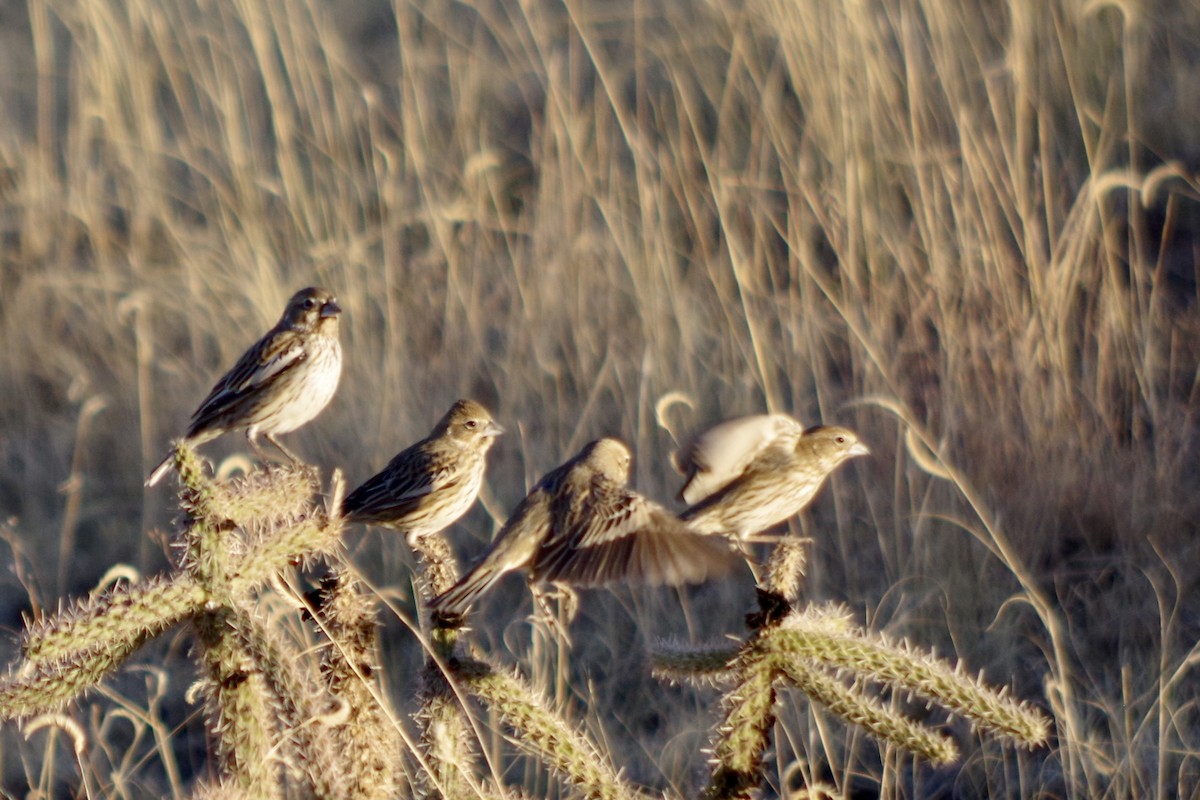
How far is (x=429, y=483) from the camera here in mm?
4418

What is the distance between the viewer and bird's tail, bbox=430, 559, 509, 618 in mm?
2902

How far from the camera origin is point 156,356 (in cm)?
805

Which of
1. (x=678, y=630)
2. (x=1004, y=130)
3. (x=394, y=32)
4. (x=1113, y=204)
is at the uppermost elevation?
(x=394, y=32)

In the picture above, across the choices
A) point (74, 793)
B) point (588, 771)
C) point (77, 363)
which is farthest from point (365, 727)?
point (77, 363)

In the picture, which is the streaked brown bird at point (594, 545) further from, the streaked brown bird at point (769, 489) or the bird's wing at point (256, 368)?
the bird's wing at point (256, 368)

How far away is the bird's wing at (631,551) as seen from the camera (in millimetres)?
2971

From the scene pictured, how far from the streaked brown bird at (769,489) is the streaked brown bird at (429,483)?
71 centimetres

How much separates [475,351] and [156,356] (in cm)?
206

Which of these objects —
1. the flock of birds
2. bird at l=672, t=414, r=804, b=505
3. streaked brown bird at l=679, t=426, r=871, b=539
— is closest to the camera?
the flock of birds

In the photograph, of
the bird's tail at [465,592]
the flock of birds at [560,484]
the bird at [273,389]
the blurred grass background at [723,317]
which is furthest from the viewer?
the blurred grass background at [723,317]

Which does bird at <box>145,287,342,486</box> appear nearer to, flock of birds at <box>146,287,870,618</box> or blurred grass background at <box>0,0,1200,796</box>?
flock of birds at <box>146,287,870,618</box>

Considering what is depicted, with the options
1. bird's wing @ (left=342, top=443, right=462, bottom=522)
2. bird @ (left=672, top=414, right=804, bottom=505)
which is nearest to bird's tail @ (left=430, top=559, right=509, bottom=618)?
bird @ (left=672, top=414, right=804, bottom=505)

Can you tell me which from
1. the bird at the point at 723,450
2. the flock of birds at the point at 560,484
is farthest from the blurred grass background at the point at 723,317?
the bird at the point at 723,450

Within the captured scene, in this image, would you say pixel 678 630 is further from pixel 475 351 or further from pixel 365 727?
pixel 365 727
